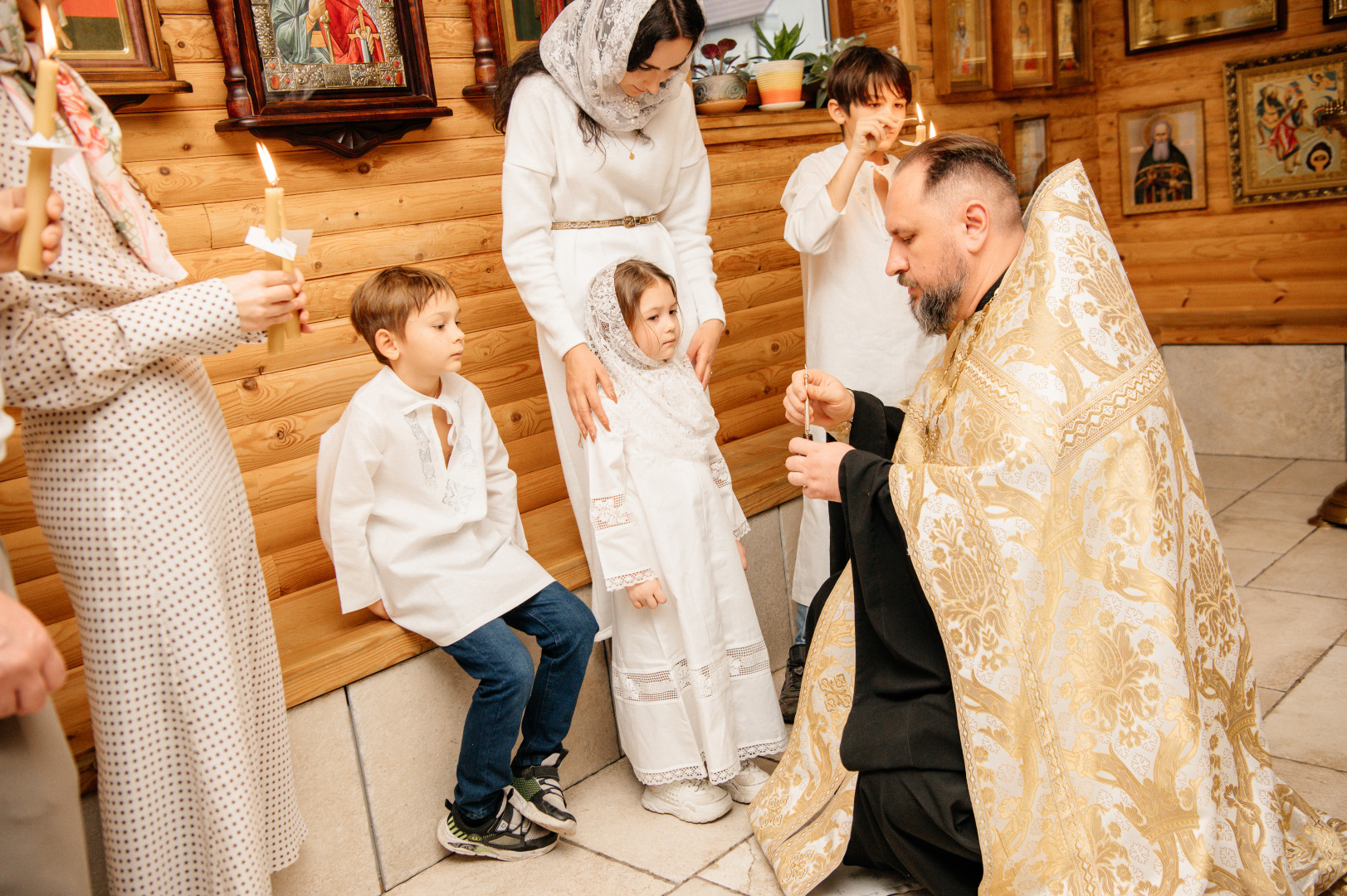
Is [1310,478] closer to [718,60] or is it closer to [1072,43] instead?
[1072,43]

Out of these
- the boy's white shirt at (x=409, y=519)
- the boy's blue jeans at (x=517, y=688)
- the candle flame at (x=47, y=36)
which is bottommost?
the boy's blue jeans at (x=517, y=688)

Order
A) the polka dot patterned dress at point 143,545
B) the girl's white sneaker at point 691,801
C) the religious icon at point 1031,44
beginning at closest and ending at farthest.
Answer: the polka dot patterned dress at point 143,545, the girl's white sneaker at point 691,801, the religious icon at point 1031,44

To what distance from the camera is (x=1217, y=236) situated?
6.01m

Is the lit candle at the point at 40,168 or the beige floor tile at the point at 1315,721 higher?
the lit candle at the point at 40,168

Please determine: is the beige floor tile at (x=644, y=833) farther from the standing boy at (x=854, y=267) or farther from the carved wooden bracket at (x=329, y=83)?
the carved wooden bracket at (x=329, y=83)

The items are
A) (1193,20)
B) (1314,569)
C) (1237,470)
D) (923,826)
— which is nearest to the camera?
(923,826)

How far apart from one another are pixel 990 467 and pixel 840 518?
620 millimetres

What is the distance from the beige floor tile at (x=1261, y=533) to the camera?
4.37 m

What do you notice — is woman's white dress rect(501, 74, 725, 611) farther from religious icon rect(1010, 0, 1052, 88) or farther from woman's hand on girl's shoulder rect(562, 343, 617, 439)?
religious icon rect(1010, 0, 1052, 88)

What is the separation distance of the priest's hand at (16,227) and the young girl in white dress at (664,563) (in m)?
1.44

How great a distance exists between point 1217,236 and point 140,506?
5905mm

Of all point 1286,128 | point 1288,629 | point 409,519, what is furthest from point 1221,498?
point 409,519

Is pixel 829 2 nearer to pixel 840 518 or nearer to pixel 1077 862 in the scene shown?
pixel 840 518

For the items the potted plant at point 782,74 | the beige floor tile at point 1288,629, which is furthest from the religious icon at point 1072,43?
the beige floor tile at point 1288,629
